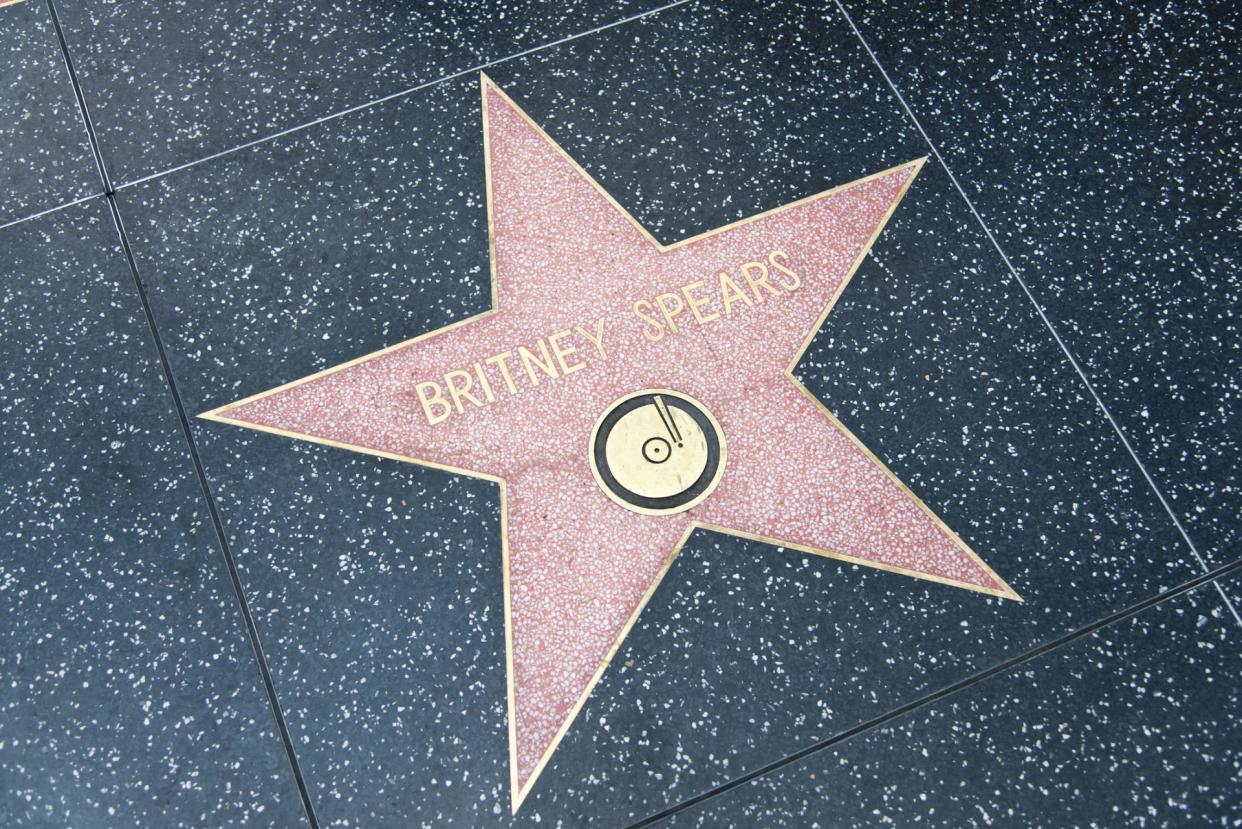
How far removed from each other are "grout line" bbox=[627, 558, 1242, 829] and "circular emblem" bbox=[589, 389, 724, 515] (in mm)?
313

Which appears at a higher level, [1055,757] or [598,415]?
[598,415]

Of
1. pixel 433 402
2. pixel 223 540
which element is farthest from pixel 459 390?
pixel 223 540

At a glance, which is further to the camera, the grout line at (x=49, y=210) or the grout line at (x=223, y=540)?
the grout line at (x=49, y=210)

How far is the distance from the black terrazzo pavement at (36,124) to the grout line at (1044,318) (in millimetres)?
1110

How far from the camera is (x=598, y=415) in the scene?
3.65 feet

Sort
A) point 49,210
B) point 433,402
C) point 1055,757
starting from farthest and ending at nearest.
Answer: point 49,210, point 433,402, point 1055,757

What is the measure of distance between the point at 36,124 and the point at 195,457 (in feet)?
1.84

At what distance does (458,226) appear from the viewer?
120 cm

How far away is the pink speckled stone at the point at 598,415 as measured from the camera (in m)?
1.05

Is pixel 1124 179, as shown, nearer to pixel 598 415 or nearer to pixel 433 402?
pixel 598 415

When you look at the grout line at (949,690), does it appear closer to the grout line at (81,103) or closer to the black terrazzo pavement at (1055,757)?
the black terrazzo pavement at (1055,757)

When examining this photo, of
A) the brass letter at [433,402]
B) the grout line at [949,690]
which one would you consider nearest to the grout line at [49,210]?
the brass letter at [433,402]

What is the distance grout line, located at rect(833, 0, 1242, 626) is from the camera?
3.58 feet

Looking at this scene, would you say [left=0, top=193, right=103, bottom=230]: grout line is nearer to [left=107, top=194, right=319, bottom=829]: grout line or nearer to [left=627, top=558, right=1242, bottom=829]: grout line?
[left=107, top=194, right=319, bottom=829]: grout line
